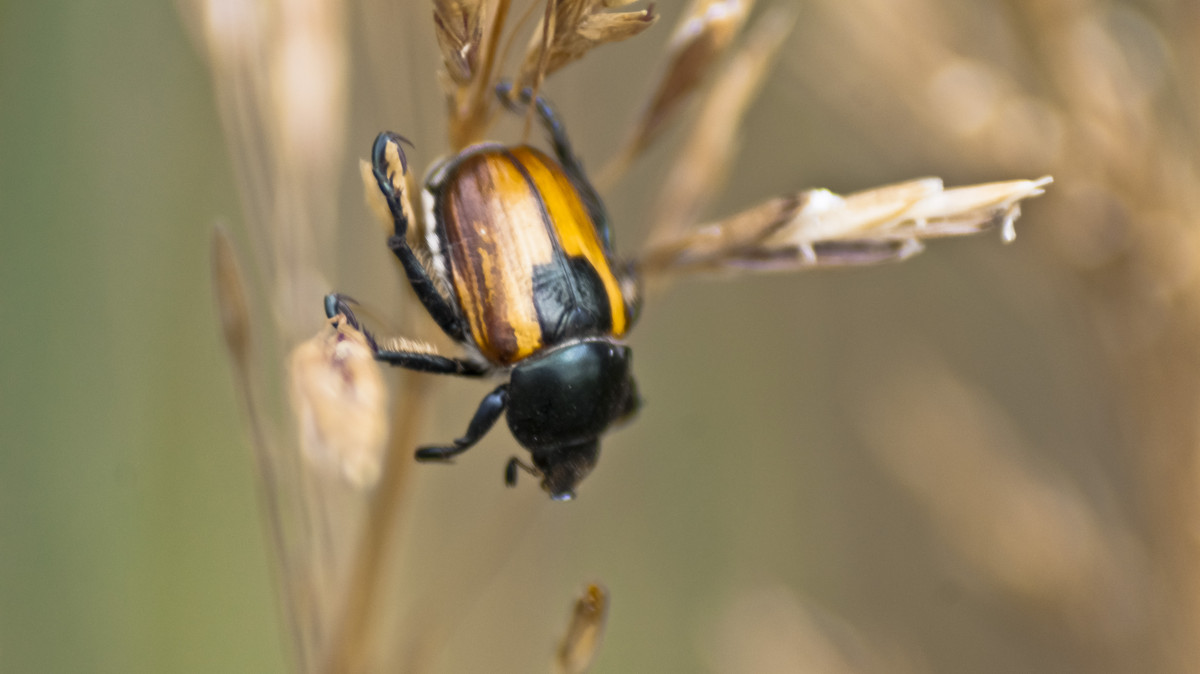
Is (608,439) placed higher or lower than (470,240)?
lower

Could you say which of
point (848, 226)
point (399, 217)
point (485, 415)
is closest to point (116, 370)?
point (485, 415)

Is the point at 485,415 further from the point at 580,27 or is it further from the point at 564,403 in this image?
the point at 580,27

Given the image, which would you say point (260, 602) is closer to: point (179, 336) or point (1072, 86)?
point (179, 336)

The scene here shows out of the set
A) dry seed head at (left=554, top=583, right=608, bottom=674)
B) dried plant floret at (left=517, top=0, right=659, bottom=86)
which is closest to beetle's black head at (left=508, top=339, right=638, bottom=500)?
dry seed head at (left=554, top=583, right=608, bottom=674)

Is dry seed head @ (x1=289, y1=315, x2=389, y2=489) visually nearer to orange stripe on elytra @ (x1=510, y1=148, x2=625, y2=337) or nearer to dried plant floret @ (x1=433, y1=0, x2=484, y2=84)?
dried plant floret @ (x1=433, y1=0, x2=484, y2=84)

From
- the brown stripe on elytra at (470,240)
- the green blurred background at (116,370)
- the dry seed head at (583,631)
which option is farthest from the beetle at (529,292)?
the green blurred background at (116,370)

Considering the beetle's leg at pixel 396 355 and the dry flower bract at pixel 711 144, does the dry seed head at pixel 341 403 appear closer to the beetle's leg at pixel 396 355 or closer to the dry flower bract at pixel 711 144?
the beetle's leg at pixel 396 355

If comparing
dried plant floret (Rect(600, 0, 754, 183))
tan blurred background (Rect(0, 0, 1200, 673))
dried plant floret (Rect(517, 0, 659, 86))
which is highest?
dried plant floret (Rect(517, 0, 659, 86))
